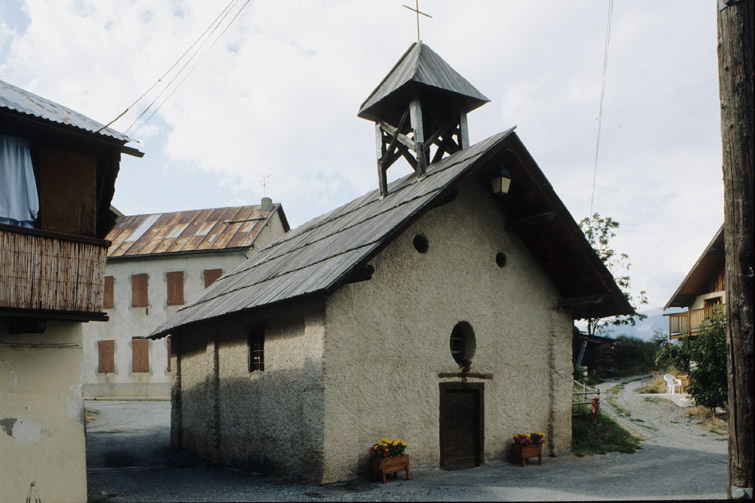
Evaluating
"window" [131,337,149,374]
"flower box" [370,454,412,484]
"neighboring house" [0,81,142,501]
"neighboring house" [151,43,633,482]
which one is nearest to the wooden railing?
"neighboring house" [0,81,142,501]

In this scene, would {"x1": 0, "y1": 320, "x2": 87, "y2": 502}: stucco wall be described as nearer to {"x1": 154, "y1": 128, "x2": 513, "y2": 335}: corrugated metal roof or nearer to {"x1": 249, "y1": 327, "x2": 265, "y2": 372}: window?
{"x1": 154, "y1": 128, "x2": 513, "y2": 335}: corrugated metal roof

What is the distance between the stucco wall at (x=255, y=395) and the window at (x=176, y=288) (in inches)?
470

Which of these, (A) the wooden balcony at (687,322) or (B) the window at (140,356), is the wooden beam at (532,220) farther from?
(B) the window at (140,356)

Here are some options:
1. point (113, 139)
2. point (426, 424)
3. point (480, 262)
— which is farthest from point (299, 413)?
point (113, 139)

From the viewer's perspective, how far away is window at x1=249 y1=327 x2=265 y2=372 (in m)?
13.3

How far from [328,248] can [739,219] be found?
27.9 feet

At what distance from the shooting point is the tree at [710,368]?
62.7ft

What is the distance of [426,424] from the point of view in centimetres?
1180

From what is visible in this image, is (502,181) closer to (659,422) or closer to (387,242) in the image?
(387,242)

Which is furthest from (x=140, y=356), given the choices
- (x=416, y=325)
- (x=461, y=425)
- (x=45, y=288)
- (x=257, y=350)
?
(x=45, y=288)

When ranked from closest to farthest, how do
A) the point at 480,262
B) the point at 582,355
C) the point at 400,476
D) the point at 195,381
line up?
the point at 400,476 → the point at 480,262 → the point at 195,381 → the point at 582,355

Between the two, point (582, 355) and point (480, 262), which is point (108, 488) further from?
point (582, 355)

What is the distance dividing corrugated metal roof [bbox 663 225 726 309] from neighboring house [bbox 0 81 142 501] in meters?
21.3

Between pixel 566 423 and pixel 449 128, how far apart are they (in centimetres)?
741
